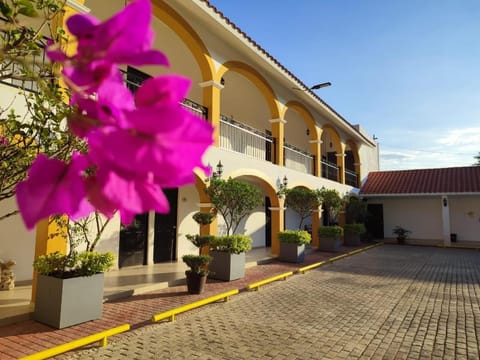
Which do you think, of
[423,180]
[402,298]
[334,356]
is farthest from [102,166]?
[423,180]

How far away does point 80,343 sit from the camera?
4.70 metres

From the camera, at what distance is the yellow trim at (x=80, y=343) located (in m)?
4.29

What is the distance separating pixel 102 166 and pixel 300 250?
1243cm

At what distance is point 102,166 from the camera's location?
485mm

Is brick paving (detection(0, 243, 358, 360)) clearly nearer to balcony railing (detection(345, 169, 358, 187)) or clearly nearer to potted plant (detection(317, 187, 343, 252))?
potted plant (detection(317, 187, 343, 252))

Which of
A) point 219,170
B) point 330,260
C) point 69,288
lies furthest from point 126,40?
point 330,260

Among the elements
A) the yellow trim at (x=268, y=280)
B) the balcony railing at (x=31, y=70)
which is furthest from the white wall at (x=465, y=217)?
the balcony railing at (x=31, y=70)

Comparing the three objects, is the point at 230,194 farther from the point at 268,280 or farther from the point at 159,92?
the point at 159,92

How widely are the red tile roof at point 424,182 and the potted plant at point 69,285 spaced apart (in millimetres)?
20154

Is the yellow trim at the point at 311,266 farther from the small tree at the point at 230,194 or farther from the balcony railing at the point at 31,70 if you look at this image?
the balcony railing at the point at 31,70

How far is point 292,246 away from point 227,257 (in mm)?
3863

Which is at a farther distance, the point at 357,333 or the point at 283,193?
the point at 283,193

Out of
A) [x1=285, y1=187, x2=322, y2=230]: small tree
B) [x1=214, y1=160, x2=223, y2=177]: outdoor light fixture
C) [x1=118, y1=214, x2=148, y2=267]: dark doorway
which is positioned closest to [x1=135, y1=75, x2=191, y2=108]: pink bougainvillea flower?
[x1=214, y1=160, x2=223, y2=177]: outdoor light fixture

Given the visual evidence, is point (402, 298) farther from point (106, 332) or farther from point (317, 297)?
point (106, 332)
